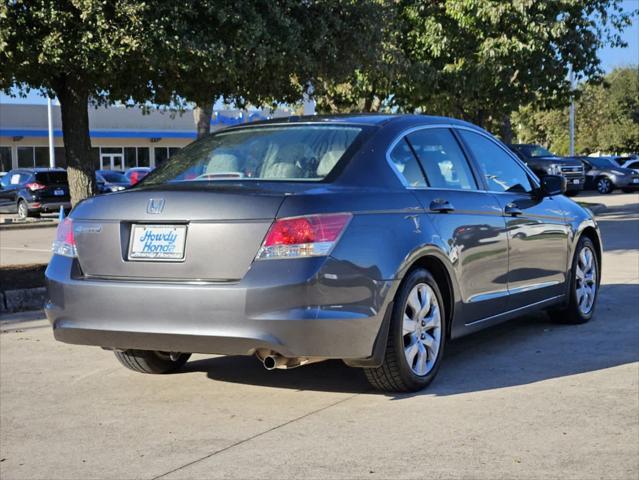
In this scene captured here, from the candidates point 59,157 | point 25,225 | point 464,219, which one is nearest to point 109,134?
point 59,157

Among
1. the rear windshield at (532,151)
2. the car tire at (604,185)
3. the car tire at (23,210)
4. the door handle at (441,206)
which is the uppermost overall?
the rear windshield at (532,151)

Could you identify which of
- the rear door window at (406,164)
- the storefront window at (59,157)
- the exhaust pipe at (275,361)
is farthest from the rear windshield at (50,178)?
the storefront window at (59,157)

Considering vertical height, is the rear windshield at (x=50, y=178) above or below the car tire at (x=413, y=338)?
above

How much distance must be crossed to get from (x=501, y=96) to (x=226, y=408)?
2096cm

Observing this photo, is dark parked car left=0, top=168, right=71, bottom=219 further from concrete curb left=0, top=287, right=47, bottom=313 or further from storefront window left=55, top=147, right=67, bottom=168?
storefront window left=55, top=147, right=67, bottom=168

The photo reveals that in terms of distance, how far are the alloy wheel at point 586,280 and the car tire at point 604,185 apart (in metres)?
32.4

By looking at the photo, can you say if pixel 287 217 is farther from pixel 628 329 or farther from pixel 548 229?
pixel 628 329

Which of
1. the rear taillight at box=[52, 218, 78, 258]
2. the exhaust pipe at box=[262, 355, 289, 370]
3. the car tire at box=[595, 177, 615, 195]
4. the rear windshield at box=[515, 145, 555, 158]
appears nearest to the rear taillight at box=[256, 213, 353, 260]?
the exhaust pipe at box=[262, 355, 289, 370]

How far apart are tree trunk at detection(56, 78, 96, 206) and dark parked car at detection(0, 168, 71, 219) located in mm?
16342

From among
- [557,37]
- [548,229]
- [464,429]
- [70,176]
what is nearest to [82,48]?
[70,176]

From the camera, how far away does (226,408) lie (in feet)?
18.4

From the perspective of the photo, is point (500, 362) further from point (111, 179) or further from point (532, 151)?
point (111, 179)

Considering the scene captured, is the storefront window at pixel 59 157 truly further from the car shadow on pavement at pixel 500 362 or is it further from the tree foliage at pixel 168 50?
the car shadow on pavement at pixel 500 362

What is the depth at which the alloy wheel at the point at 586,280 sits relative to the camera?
26.6 ft
